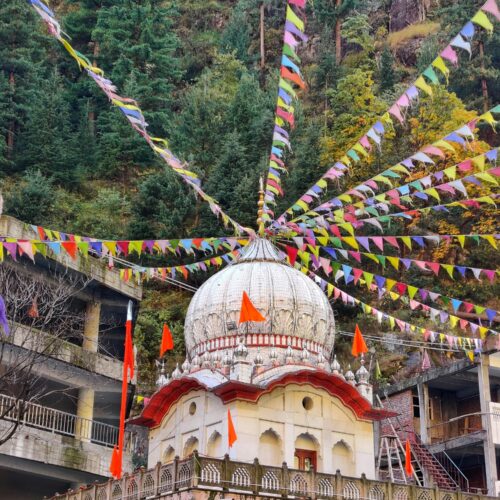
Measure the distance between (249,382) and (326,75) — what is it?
1874 inches

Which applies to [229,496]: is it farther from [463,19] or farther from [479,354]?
[463,19]

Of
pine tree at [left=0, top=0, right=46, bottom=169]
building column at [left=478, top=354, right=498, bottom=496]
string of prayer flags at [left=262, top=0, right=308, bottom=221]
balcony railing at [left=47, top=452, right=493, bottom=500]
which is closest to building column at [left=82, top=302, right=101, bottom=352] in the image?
string of prayer flags at [left=262, top=0, right=308, bottom=221]

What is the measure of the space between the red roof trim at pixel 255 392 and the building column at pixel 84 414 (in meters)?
6.45

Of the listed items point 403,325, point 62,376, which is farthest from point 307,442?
point 62,376

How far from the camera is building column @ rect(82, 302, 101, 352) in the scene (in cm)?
4000

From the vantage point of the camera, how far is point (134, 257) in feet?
167

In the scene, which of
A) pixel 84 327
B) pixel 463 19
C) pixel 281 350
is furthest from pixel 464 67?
pixel 281 350

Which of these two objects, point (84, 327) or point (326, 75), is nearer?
point (84, 327)

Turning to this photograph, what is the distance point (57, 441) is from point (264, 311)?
10358 millimetres

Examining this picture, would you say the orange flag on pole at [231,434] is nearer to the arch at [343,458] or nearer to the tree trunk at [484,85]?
the arch at [343,458]

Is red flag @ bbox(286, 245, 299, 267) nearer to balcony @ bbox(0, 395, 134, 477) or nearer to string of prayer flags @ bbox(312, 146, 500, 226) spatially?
string of prayer flags @ bbox(312, 146, 500, 226)

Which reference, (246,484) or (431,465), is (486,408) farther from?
(246,484)

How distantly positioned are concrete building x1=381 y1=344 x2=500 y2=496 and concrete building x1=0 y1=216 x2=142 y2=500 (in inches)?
477

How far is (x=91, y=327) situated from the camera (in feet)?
132
